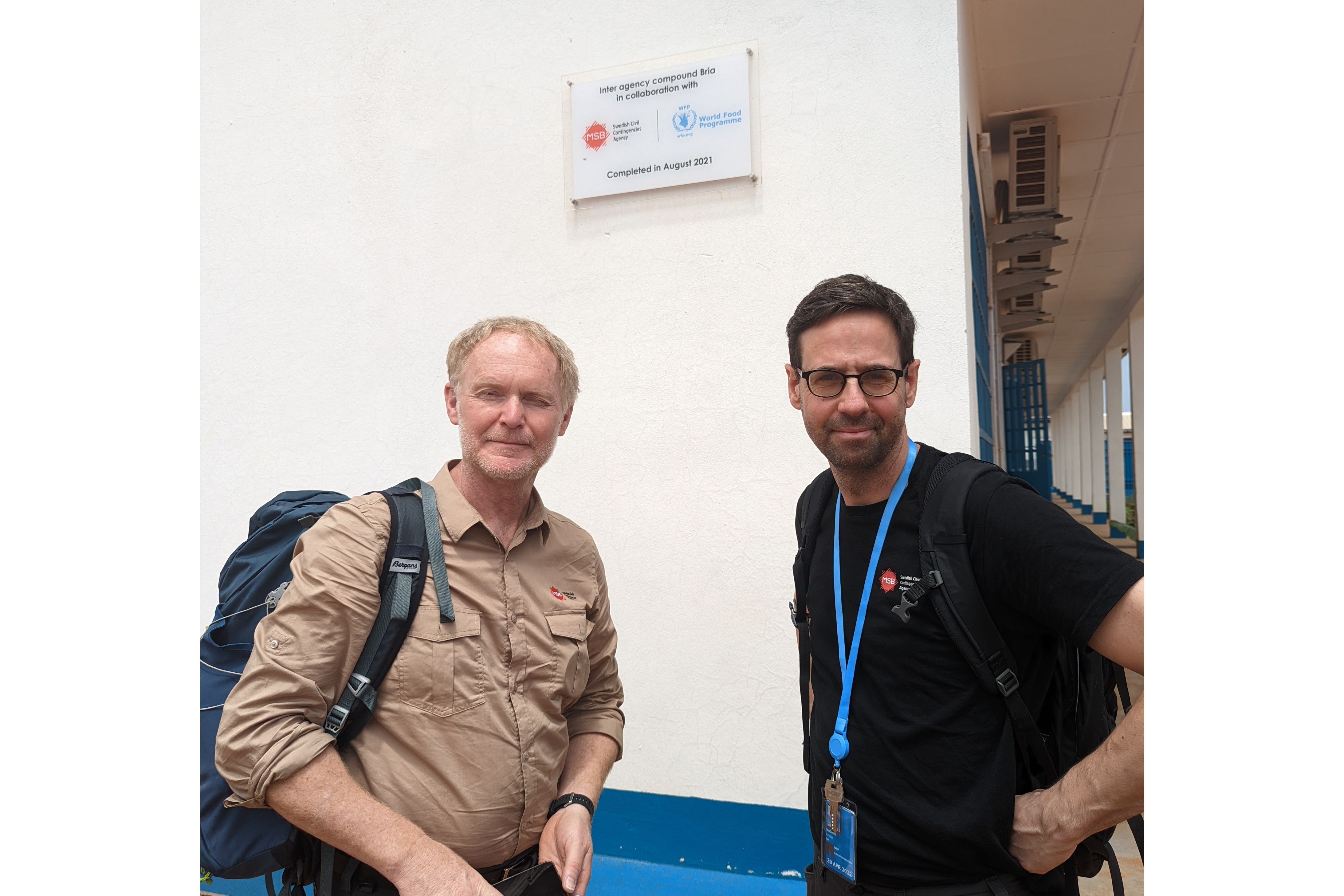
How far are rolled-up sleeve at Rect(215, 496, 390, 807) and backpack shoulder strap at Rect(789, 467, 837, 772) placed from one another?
91 centimetres

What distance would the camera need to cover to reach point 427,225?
11.5 ft

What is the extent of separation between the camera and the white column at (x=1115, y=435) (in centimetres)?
1448

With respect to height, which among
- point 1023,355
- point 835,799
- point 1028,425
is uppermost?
point 1023,355

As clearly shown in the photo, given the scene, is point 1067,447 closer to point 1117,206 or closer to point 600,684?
point 1117,206

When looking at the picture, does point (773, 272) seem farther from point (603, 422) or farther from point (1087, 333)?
point (1087, 333)

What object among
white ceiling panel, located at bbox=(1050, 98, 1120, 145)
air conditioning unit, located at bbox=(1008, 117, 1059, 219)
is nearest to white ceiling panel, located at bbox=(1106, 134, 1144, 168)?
white ceiling panel, located at bbox=(1050, 98, 1120, 145)

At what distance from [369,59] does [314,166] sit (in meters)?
0.54

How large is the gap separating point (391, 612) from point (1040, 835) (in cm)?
121

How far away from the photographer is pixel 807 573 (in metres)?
1.84

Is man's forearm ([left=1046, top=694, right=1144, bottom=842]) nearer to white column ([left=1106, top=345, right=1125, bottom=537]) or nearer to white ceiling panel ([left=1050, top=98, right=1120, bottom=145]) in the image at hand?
white ceiling panel ([left=1050, top=98, right=1120, bottom=145])

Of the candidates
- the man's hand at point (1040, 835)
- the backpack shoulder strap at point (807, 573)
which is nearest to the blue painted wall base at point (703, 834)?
the backpack shoulder strap at point (807, 573)

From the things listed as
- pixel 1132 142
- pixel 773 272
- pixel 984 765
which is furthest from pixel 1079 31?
pixel 984 765

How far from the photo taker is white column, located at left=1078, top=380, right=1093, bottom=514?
19.8 meters

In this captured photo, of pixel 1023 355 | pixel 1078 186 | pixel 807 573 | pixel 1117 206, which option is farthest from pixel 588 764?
pixel 1023 355
